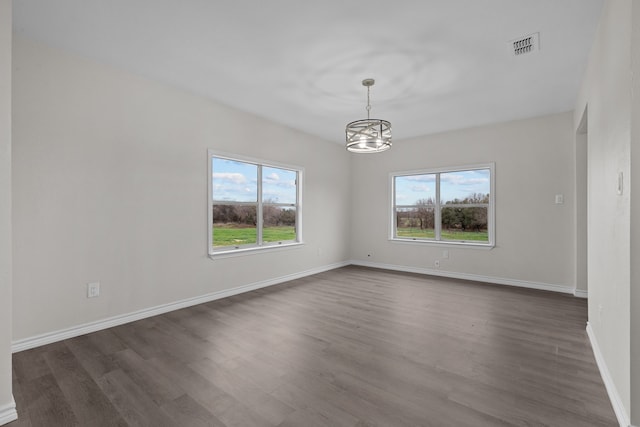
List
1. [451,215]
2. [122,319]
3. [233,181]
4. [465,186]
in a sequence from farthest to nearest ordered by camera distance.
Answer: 1. [451,215]
2. [465,186]
3. [233,181]
4. [122,319]

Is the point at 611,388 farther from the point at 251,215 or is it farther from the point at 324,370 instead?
the point at 251,215

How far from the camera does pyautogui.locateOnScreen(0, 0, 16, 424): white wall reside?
168cm

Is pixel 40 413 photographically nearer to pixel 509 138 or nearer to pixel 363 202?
pixel 363 202

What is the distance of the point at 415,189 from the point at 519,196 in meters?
1.77

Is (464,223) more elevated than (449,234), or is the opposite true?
(464,223)

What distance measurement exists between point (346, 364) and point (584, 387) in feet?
5.26

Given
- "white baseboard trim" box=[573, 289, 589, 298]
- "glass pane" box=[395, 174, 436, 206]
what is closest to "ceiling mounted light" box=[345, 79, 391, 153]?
"glass pane" box=[395, 174, 436, 206]

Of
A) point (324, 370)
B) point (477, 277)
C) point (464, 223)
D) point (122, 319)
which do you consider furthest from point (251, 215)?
point (477, 277)

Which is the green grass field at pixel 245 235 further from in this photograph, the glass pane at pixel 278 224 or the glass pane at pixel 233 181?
the glass pane at pixel 233 181

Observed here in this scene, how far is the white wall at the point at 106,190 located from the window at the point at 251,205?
21 cm

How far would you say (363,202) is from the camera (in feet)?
21.9

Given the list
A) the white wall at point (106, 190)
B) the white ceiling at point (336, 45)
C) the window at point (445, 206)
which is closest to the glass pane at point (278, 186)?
the white wall at point (106, 190)

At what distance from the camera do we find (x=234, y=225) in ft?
14.7

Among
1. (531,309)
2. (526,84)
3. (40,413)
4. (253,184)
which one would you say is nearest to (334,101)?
(253,184)
